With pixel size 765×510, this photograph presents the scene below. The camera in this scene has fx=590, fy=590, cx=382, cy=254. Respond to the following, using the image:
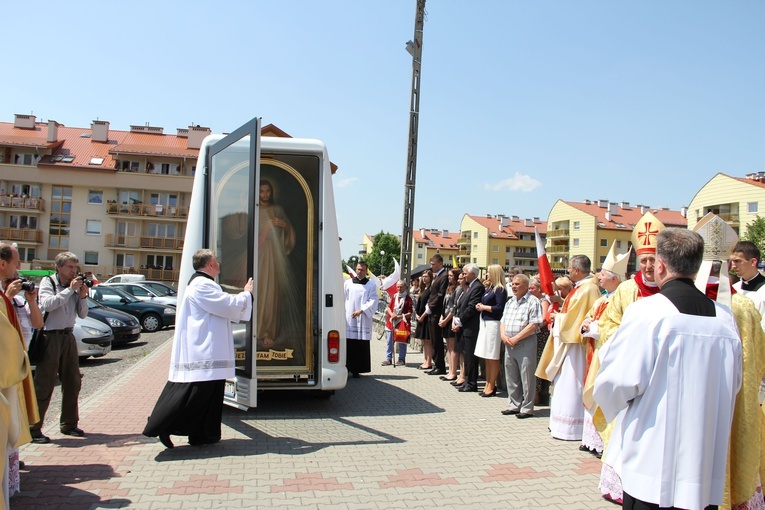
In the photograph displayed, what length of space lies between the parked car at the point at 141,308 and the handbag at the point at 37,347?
1372cm

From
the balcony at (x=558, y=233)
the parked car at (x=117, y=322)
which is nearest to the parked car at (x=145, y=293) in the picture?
the parked car at (x=117, y=322)

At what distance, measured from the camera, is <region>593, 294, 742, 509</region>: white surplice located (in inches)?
111

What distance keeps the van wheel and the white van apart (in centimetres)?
1280

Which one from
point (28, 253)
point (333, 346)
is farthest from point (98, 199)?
point (333, 346)

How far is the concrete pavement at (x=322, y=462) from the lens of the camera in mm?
4555

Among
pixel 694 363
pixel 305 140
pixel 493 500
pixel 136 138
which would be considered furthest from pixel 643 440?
pixel 136 138

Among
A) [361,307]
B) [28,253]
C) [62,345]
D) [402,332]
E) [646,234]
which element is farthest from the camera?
[28,253]

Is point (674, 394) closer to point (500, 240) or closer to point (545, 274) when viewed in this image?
point (545, 274)

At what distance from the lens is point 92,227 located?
50.6 m

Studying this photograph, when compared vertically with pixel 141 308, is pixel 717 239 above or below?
above

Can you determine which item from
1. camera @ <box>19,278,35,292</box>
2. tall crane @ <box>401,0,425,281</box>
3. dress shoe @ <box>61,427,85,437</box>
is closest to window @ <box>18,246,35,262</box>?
tall crane @ <box>401,0,425,281</box>

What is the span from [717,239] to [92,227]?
5392 cm

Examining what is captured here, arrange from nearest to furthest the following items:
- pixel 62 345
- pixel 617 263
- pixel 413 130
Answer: pixel 617 263 < pixel 62 345 < pixel 413 130

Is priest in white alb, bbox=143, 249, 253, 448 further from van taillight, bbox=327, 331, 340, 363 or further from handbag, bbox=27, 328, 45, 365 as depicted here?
van taillight, bbox=327, 331, 340, 363
